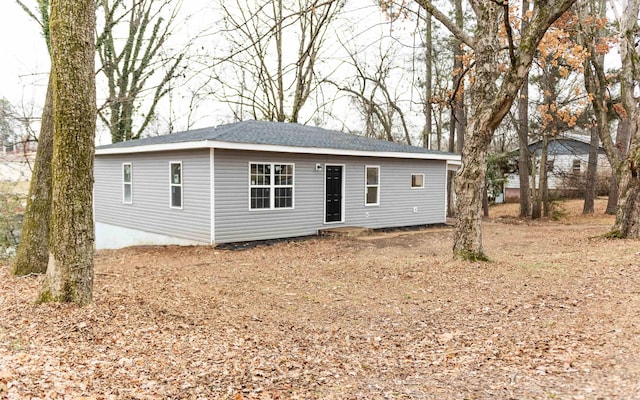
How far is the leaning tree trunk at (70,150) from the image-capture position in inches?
207

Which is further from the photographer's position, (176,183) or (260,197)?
(176,183)

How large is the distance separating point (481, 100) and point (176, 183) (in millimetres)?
8628

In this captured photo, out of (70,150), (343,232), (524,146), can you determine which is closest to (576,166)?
(524,146)

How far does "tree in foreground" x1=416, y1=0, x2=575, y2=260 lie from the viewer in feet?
25.1

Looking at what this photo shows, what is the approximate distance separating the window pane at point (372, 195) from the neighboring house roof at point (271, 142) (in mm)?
1216

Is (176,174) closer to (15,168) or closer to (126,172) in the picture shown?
(126,172)

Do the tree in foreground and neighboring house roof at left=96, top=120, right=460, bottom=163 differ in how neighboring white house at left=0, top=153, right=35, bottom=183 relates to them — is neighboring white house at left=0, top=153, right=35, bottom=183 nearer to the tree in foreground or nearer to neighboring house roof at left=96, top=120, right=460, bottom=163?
neighboring house roof at left=96, top=120, right=460, bottom=163

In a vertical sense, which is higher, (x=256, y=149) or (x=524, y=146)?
(x=524, y=146)

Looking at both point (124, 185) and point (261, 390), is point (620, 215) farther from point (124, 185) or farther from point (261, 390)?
point (124, 185)

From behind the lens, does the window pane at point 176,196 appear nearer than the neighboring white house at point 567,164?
Yes

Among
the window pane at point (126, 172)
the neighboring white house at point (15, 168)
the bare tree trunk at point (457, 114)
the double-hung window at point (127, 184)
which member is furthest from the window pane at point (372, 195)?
the neighboring white house at point (15, 168)

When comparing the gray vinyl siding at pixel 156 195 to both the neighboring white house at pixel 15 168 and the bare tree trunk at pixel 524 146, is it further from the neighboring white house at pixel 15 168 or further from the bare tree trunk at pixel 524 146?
the bare tree trunk at pixel 524 146

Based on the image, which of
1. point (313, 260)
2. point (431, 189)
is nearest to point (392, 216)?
point (431, 189)

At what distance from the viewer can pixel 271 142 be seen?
1264cm
